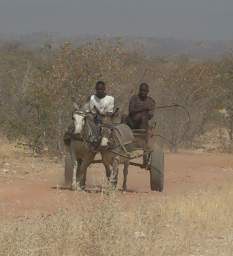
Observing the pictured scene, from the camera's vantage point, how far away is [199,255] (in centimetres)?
823

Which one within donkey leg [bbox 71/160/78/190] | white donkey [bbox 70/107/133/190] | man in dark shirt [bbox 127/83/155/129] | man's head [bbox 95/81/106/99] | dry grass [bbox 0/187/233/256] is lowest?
dry grass [bbox 0/187/233/256]

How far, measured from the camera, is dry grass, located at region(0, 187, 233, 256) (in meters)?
6.96

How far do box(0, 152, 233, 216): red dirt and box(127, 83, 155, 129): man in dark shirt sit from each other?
127cm

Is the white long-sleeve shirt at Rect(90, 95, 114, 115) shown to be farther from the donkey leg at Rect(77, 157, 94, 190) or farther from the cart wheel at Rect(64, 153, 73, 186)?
the cart wheel at Rect(64, 153, 73, 186)

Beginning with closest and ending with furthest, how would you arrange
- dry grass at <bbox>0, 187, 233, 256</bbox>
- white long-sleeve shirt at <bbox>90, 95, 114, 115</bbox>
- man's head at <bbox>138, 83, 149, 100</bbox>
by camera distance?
1. dry grass at <bbox>0, 187, 233, 256</bbox>
2. white long-sleeve shirt at <bbox>90, 95, 114, 115</bbox>
3. man's head at <bbox>138, 83, 149, 100</bbox>

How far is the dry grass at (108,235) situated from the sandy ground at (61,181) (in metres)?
1.00

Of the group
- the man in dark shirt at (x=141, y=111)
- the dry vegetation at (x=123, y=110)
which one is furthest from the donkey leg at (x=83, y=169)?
the dry vegetation at (x=123, y=110)

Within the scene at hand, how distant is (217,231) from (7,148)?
1247 centimetres

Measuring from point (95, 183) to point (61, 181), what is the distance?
0.68m

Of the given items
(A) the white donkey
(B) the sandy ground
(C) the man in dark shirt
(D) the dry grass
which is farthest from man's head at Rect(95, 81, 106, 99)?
(D) the dry grass

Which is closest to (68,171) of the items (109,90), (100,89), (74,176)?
(74,176)

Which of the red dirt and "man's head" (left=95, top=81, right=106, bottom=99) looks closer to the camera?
the red dirt

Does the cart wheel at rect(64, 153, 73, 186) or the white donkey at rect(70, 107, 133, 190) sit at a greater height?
the white donkey at rect(70, 107, 133, 190)

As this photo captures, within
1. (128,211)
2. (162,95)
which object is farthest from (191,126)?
(128,211)
